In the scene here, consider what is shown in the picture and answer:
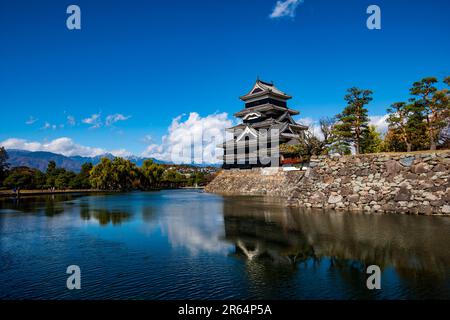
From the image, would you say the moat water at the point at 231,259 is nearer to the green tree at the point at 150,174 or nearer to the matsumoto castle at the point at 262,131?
the matsumoto castle at the point at 262,131

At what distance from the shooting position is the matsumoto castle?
43.7 m

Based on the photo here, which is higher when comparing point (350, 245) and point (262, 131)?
point (262, 131)

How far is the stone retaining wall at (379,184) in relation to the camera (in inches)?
656

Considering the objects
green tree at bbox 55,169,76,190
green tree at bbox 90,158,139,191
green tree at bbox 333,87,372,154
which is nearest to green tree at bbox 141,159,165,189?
green tree at bbox 90,158,139,191

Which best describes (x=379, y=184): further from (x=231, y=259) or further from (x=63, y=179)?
(x=63, y=179)

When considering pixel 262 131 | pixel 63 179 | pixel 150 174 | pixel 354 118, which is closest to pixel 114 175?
pixel 63 179

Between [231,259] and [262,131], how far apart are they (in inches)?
1564

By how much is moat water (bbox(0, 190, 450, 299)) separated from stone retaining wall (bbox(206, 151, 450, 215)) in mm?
2407

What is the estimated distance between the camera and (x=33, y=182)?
5347 centimetres

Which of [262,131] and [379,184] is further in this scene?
[262,131]

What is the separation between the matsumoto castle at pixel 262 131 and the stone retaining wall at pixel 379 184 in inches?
724

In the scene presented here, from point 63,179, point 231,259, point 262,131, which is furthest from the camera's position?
point 63,179

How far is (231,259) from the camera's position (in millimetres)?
8586

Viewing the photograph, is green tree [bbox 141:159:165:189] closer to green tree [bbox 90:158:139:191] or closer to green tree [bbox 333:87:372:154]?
green tree [bbox 90:158:139:191]
